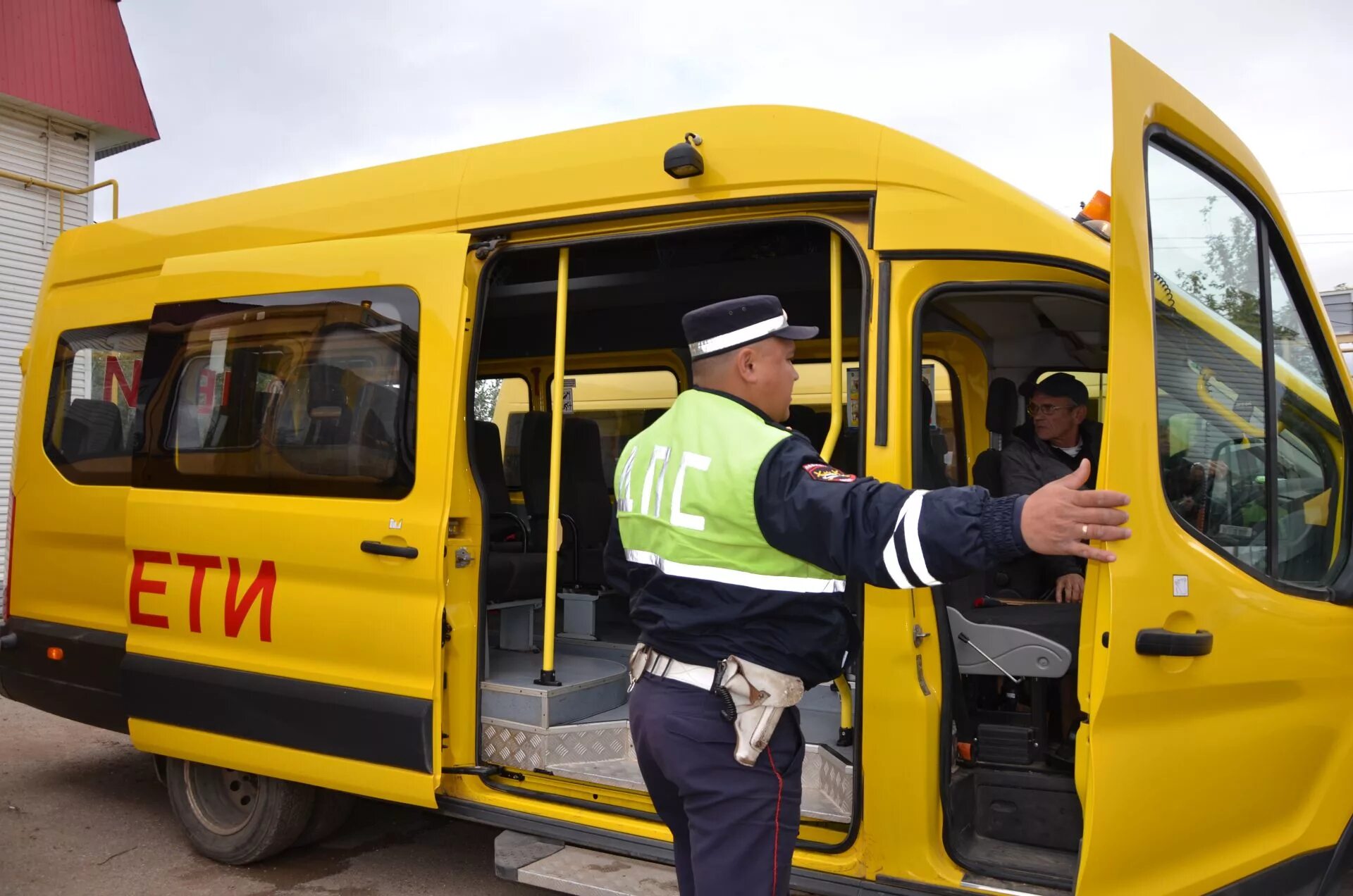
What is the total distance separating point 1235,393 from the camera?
8.28ft

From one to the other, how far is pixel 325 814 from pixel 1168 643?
3169 mm

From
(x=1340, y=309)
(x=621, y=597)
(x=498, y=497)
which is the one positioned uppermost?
(x=1340, y=309)

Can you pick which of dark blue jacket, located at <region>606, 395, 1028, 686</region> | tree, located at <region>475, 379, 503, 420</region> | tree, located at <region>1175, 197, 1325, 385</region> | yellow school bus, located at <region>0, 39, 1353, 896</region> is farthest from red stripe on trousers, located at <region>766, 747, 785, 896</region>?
tree, located at <region>475, 379, 503, 420</region>

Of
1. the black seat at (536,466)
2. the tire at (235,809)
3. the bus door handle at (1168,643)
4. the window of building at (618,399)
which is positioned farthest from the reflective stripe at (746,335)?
the window of building at (618,399)

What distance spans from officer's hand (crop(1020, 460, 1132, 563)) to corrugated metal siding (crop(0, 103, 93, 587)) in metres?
12.7

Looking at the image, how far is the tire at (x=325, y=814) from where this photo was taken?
3.90 metres

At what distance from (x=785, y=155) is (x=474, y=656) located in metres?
1.84

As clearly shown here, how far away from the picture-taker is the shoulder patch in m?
1.90

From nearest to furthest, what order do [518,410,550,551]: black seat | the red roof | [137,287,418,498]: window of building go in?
1. [137,287,418,498]: window of building
2. [518,410,550,551]: black seat
3. the red roof

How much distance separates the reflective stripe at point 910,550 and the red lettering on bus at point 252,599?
7.99 ft

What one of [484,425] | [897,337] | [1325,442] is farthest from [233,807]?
[1325,442]

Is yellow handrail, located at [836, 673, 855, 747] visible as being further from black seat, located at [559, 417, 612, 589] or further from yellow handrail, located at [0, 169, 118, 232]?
yellow handrail, located at [0, 169, 118, 232]

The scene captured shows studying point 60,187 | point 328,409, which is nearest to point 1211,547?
point 328,409

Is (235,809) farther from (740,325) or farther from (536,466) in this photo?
(740,325)
